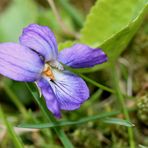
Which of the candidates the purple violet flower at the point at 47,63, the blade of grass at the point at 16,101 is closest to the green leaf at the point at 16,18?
the blade of grass at the point at 16,101

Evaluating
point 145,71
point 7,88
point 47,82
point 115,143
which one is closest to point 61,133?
point 47,82

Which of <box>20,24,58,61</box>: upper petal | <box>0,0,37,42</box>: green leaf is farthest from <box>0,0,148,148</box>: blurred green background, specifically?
<box>20,24,58,61</box>: upper petal

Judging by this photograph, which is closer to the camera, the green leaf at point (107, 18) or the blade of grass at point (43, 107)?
the blade of grass at point (43, 107)

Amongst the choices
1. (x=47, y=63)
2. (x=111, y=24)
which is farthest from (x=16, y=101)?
(x=111, y=24)

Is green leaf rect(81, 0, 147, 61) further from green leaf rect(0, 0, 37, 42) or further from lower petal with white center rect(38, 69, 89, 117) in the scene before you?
green leaf rect(0, 0, 37, 42)

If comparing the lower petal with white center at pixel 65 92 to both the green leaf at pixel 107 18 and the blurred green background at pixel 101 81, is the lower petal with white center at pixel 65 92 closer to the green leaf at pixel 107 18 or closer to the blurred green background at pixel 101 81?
the blurred green background at pixel 101 81

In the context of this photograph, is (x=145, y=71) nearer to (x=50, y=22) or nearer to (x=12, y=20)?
(x=50, y=22)

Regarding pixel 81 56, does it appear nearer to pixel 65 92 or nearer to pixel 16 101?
pixel 65 92
